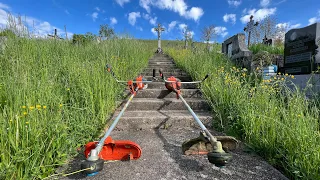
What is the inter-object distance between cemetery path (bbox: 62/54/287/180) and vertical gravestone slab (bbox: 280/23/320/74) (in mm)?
2068

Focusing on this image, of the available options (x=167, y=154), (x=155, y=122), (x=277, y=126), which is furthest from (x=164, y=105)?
(x=277, y=126)

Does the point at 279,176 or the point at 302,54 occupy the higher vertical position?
the point at 302,54

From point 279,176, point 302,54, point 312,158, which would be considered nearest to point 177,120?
point 279,176

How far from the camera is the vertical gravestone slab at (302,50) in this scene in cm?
322

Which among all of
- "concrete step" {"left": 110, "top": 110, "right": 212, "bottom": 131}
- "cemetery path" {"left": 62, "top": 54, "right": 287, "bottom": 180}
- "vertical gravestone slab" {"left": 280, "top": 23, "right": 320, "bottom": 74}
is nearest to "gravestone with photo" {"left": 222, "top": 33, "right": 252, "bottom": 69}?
"vertical gravestone slab" {"left": 280, "top": 23, "right": 320, "bottom": 74}

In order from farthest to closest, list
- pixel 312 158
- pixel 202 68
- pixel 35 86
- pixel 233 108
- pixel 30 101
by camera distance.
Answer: pixel 202 68 → pixel 233 108 → pixel 35 86 → pixel 30 101 → pixel 312 158

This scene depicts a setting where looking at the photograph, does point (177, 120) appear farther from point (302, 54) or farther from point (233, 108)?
point (302, 54)

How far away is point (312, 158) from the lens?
1.30m

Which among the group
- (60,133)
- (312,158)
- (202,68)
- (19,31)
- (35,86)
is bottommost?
(312,158)

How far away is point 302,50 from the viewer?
3.53 m

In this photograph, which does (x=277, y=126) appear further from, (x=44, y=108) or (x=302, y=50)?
(x=302, y=50)

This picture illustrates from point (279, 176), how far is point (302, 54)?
3122mm

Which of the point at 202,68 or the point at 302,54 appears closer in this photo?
the point at 302,54

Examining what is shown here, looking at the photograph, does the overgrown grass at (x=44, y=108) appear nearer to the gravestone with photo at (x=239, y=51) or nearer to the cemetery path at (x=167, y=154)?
the cemetery path at (x=167, y=154)
